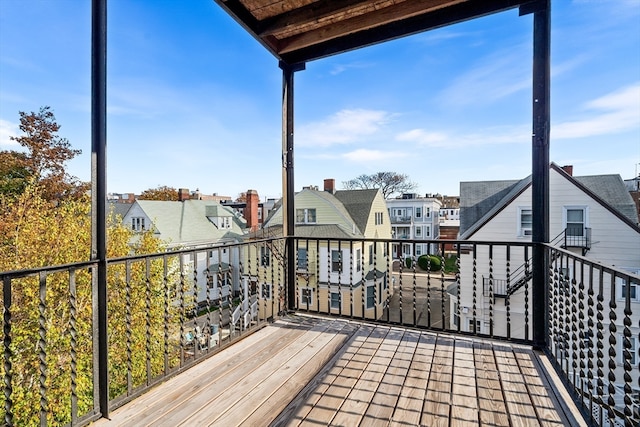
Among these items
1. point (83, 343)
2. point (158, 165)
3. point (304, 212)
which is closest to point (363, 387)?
point (83, 343)

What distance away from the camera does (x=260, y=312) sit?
340 centimetres

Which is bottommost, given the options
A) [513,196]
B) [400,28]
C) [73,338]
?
[73,338]

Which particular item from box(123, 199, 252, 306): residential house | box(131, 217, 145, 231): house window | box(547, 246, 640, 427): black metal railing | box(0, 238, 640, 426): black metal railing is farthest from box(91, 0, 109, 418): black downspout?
box(131, 217, 145, 231): house window

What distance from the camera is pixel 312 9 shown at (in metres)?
2.51

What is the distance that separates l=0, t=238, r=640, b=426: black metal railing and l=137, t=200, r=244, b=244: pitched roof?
1.91 meters

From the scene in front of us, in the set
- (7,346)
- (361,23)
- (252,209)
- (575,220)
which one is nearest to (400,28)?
(361,23)

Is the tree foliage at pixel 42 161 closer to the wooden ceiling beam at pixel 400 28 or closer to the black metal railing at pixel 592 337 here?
the wooden ceiling beam at pixel 400 28

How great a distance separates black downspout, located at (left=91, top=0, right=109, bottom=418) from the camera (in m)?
1.44

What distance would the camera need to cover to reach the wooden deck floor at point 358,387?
147cm

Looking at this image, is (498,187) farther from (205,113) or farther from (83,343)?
(83,343)

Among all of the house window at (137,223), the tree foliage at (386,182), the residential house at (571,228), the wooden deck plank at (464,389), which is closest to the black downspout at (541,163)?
the wooden deck plank at (464,389)

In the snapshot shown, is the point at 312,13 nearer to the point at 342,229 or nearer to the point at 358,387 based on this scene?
the point at 358,387

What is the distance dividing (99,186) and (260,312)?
2.34 m

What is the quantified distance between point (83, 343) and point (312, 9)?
25.9 feet
